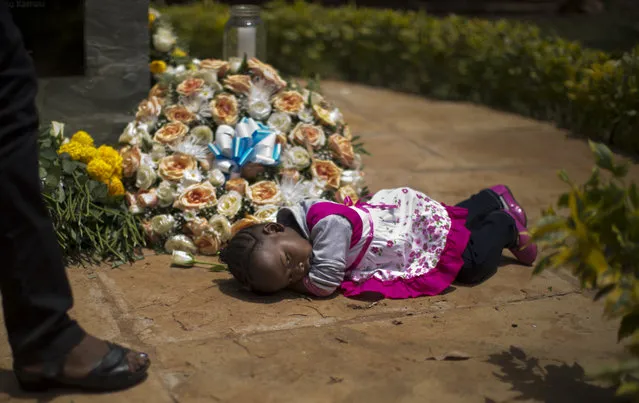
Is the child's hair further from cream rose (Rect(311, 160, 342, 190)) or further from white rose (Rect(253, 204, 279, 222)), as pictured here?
cream rose (Rect(311, 160, 342, 190))

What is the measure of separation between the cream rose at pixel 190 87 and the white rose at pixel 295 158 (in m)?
0.58

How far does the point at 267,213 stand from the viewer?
4.16m

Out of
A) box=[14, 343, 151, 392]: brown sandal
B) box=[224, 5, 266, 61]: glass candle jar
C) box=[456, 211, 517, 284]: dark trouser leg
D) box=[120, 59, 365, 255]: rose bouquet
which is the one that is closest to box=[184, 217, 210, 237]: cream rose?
box=[120, 59, 365, 255]: rose bouquet

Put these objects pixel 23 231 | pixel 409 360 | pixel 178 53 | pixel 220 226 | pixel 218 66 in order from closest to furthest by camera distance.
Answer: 1. pixel 23 231
2. pixel 409 360
3. pixel 220 226
4. pixel 218 66
5. pixel 178 53

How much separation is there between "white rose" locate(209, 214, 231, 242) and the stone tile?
0.94 meters

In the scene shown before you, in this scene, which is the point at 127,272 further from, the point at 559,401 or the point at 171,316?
the point at 559,401

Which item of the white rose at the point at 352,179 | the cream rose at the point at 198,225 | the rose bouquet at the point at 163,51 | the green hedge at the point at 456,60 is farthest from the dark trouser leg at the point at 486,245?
the green hedge at the point at 456,60

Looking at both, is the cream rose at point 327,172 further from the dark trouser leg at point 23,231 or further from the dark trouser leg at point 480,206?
the dark trouser leg at point 23,231


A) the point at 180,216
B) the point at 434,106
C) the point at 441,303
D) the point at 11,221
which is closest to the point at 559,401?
the point at 441,303

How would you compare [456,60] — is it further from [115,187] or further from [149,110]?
[115,187]

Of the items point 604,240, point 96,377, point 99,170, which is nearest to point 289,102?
point 99,170

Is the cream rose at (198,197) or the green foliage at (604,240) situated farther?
the cream rose at (198,197)

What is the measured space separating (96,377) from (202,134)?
1.91 meters

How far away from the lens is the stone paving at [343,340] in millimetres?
2822
